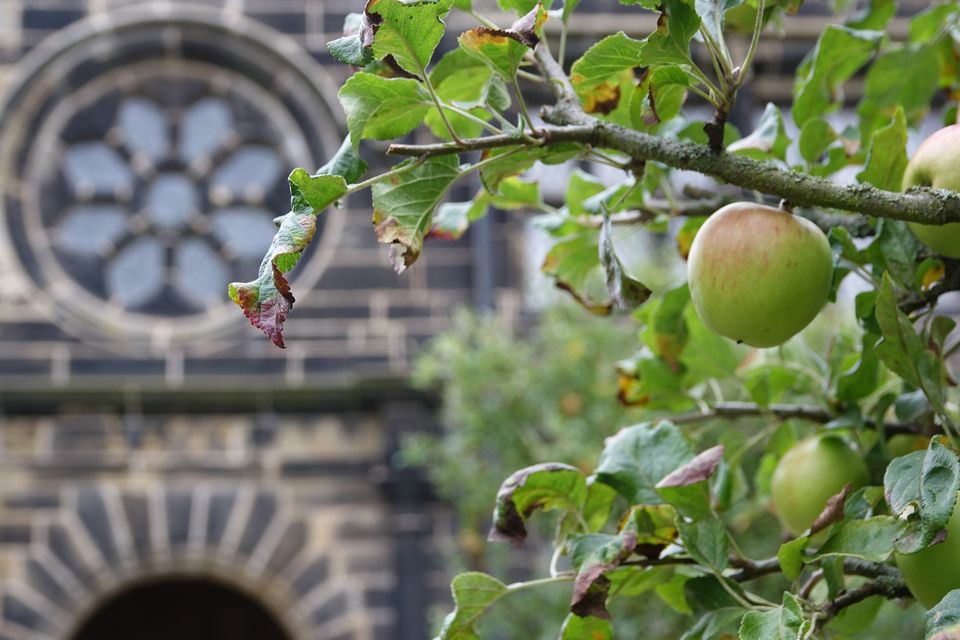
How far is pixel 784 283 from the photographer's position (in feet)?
3.66

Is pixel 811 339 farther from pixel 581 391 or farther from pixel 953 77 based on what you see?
pixel 953 77

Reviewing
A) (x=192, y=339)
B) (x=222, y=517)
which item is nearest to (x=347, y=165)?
(x=222, y=517)

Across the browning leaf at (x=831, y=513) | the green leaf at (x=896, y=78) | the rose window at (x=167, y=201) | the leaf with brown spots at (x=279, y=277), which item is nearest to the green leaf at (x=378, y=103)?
the leaf with brown spots at (x=279, y=277)

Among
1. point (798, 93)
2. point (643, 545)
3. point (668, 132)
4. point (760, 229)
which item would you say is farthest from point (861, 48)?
point (643, 545)

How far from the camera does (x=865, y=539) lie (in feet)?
3.60

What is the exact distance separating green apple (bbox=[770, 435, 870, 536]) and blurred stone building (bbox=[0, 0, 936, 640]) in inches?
197

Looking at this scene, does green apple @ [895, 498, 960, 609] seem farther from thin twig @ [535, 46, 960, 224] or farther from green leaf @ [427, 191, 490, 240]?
green leaf @ [427, 191, 490, 240]

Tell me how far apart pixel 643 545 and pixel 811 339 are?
13.0ft

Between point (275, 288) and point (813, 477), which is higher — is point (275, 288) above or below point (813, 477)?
above

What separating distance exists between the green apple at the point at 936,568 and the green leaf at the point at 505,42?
48 cm

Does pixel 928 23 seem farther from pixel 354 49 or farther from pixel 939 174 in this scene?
pixel 354 49

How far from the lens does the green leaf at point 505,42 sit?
1.09 metres

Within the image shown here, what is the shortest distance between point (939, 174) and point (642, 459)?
36 centimetres

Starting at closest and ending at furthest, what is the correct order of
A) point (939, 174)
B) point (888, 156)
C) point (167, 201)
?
point (939, 174), point (888, 156), point (167, 201)
